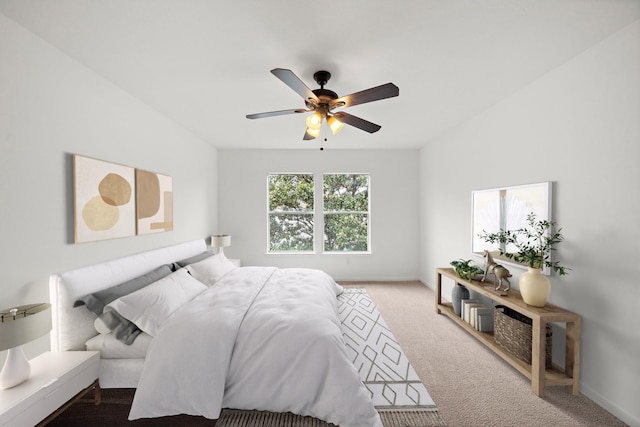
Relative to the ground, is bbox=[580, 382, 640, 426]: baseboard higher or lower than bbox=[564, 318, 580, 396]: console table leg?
lower

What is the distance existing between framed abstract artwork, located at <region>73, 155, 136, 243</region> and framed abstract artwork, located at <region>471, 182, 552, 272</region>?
386cm

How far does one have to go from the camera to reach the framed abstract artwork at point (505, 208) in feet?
7.36

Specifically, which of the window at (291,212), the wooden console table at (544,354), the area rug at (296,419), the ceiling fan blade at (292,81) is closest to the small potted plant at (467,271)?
the wooden console table at (544,354)

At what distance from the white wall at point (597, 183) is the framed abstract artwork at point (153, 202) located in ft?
12.8

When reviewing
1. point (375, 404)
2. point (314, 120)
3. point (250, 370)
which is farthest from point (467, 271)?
point (250, 370)

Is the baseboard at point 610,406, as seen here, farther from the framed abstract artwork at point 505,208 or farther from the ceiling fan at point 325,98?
the ceiling fan at point 325,98

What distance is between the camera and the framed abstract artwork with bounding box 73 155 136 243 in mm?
2012

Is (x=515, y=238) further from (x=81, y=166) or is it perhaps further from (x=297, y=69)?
(x=81, y=166)

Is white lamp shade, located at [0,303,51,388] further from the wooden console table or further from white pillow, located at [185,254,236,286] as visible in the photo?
the wooden console table

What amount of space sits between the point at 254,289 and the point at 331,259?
2.56 metres

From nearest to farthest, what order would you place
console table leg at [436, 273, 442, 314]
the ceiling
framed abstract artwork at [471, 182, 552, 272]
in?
the ceiling
framed abstract artwork at [471, 182, 552, 272]
console table leg at [436, 273, 442, 314]

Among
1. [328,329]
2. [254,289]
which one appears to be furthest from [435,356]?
[254,289]

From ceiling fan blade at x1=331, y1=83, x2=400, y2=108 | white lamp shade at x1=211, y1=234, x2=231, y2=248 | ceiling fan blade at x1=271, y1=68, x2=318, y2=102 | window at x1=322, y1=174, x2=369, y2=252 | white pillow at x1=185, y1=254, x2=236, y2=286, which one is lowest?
white pillow at x1=185, y1=254, x2=236, y2=286

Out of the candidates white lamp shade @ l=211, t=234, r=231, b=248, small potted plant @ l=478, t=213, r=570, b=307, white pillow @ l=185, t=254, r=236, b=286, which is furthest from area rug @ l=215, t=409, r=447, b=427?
white lamp shade @ l=211, t=234, r=231, b=248
